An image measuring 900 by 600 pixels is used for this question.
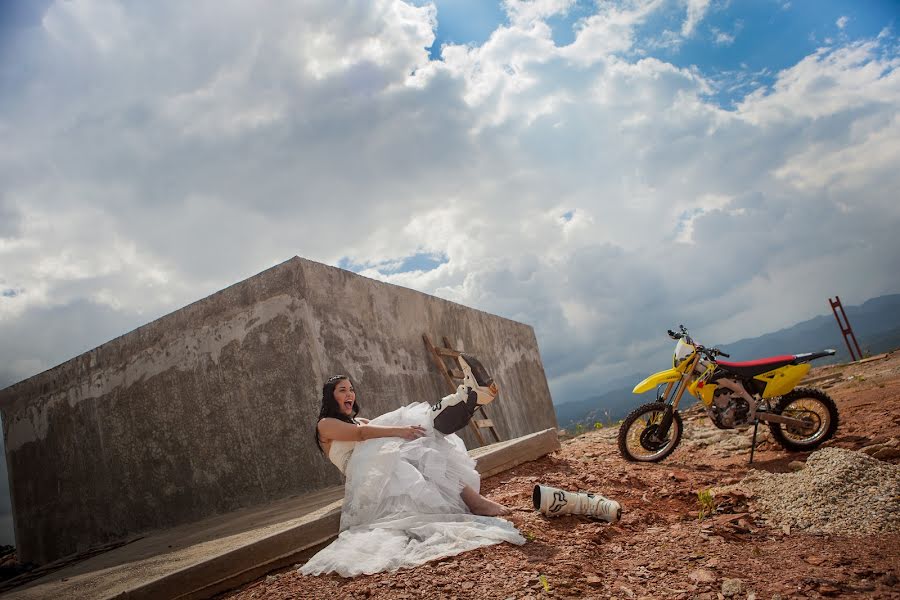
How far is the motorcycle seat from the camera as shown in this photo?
5.33m

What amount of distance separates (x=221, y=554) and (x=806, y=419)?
4882 millimetres

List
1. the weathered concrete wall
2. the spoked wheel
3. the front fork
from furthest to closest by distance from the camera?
the weathered concrete wall < the front fork < the spoked wheel

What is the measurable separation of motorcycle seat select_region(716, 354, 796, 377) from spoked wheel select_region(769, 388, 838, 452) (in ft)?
0.91

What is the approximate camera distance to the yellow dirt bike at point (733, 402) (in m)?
5.21

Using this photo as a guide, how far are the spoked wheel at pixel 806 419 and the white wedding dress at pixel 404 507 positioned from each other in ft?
10.6

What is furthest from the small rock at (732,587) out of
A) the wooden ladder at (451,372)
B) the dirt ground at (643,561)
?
the wooden ladder at (451,372)

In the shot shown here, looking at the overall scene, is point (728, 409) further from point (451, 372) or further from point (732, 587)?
point (451, 372)

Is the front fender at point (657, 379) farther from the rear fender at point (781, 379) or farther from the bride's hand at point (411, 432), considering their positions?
the bride's hand at point (411, 432)

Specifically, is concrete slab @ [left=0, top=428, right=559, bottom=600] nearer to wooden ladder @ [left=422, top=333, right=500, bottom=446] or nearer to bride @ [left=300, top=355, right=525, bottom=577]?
bride @ [left=300, top=355, right=525, bottom=577]

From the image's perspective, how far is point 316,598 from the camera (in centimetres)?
266

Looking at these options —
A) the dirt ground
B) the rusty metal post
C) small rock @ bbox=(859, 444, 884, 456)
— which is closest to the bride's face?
the dirt ground

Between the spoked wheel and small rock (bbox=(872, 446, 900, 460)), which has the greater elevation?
the spoked wheel

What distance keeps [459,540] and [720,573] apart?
48.1 inches

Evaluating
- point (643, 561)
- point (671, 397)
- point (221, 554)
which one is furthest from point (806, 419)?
point (221, 554)
